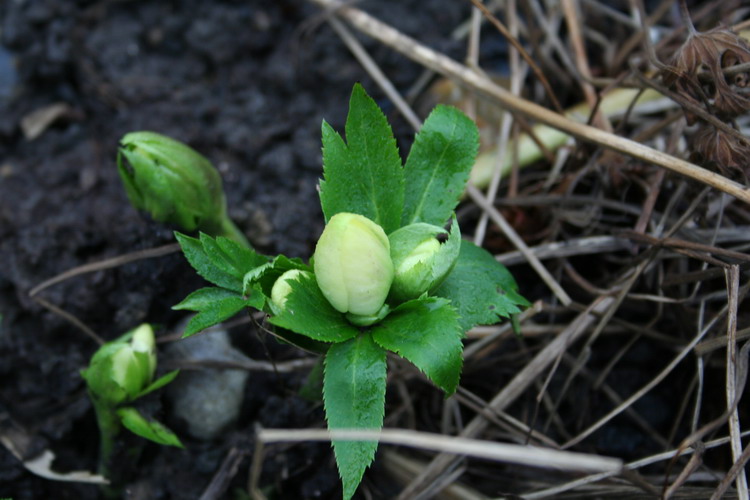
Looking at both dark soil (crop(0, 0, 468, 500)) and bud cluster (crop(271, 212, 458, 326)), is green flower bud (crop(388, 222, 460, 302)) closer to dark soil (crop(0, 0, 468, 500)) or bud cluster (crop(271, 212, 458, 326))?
bud cluster (crop(271, 212, 458, 326))

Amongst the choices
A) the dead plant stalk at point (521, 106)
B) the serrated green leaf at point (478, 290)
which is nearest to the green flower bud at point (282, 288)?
the serrated green leaf at point (478, 290)

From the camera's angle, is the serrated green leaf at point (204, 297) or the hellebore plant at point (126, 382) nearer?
the serrated green leaf at point (204, 297)

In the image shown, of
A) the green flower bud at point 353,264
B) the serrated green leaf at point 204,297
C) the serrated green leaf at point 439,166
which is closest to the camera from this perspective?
the green flower bud at point 353,264

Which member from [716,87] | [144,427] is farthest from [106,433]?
[716,87]

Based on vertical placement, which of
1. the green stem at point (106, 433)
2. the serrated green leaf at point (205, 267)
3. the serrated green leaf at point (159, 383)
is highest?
the serrated green leaf at point (205, 267)

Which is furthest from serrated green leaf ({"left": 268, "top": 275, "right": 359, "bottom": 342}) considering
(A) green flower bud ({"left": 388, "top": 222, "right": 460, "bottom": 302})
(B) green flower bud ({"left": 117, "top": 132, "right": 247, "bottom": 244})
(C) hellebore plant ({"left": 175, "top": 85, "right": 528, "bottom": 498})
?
(B) green flower bud ({"left": 117, "top": 132, "right": 247, "bottom": 244})

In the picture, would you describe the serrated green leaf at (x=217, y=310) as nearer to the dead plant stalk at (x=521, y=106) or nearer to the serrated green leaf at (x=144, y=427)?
the serrated green leaf at (x=144, y=427)

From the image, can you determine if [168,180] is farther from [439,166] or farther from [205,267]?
[439,166]
